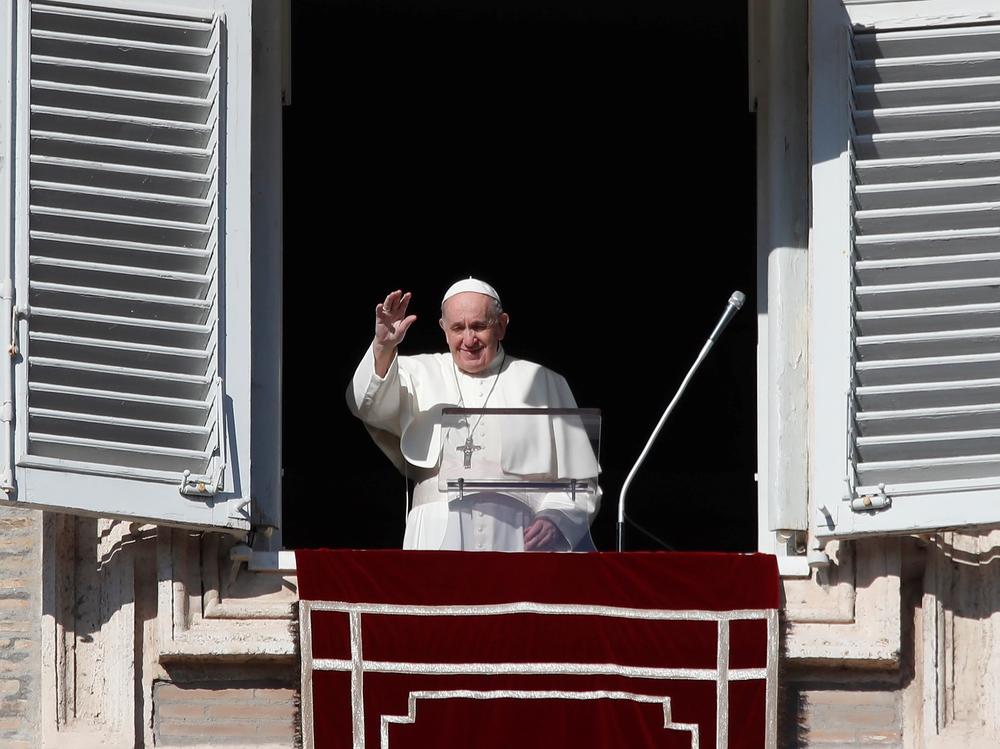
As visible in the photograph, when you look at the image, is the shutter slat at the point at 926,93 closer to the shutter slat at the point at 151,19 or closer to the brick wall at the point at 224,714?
the shutter slat at the point at 151,19

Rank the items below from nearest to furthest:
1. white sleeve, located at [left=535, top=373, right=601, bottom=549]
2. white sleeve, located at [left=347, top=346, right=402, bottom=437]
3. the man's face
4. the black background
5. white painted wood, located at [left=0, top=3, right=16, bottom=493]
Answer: white painted wood, located at [left=0, top=3, right=16, bottom=493], white sleeve, located at [left=535, top=373, right=601, bottom=549], white sleeve, located at [left=347, top=346, right=402, bottom=437], the man's face, the black background

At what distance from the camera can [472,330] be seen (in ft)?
23.2

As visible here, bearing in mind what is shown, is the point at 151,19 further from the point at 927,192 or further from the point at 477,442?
the point at 927,192

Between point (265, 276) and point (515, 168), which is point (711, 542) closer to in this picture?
point (515, 168)

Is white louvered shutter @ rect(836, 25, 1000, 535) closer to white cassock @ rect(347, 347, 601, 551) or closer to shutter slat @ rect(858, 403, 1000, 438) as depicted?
shutter slat @ rect(858, 403, 1000, 438)

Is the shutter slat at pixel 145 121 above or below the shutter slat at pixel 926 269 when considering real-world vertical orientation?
above

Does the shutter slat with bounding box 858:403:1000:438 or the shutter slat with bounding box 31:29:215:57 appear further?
the shutter slat with bounding box 31:29:215:57

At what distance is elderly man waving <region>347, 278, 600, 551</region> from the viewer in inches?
257

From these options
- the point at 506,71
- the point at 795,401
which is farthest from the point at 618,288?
the point at 795,401

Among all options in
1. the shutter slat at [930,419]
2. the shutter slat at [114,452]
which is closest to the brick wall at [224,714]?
the shutter slat at [114,452]

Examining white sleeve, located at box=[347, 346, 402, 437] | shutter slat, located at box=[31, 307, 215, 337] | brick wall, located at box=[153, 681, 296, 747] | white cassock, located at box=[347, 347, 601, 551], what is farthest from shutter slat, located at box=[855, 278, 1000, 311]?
brick wall, located at box=[153, 681, 296, 747]

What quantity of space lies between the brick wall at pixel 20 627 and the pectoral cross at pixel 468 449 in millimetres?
1102

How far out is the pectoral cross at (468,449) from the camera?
21.4 ft

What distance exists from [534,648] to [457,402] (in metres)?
0.99
